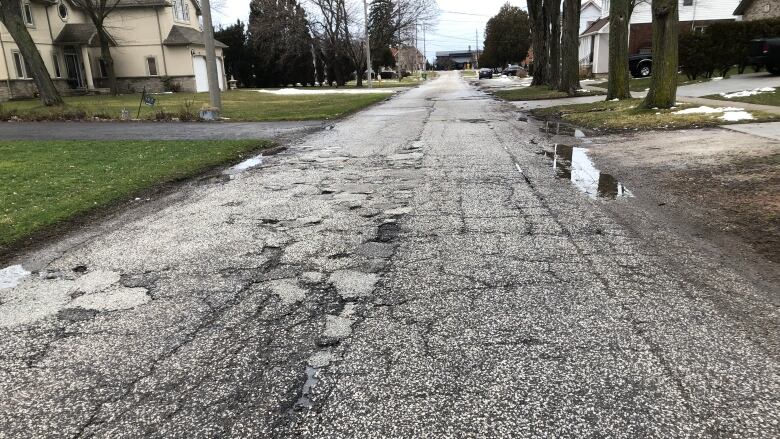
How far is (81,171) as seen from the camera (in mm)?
9148

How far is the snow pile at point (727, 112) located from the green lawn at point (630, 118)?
5.9 inches

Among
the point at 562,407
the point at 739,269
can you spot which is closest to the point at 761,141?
the point at 739,269

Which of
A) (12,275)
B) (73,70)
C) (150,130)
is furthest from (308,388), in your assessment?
(73,70)

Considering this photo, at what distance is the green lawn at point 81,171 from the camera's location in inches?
256

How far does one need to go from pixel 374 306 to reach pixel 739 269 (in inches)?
112

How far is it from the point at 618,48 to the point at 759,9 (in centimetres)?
1918

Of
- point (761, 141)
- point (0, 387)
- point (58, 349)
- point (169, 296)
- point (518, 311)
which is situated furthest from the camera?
point (761, 141)

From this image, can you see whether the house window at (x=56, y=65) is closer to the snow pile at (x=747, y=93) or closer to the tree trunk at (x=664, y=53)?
the tree trunk at (x=664, y=53)

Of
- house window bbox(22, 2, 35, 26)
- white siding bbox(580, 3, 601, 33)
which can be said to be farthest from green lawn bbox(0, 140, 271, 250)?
white siding bbox(580, 3, 601, 33)

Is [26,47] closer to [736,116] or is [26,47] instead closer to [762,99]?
[736,116]

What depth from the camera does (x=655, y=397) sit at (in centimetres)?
262

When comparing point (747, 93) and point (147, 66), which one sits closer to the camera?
point (747, 93)

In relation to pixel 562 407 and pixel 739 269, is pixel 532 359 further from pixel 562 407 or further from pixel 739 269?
pixel 739 269

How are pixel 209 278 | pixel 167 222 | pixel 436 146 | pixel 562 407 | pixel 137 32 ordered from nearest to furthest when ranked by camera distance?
pixel 562 407 < pixel 209 278 < pixel 167 222 < pixel 436 146 < pixel 137 32
